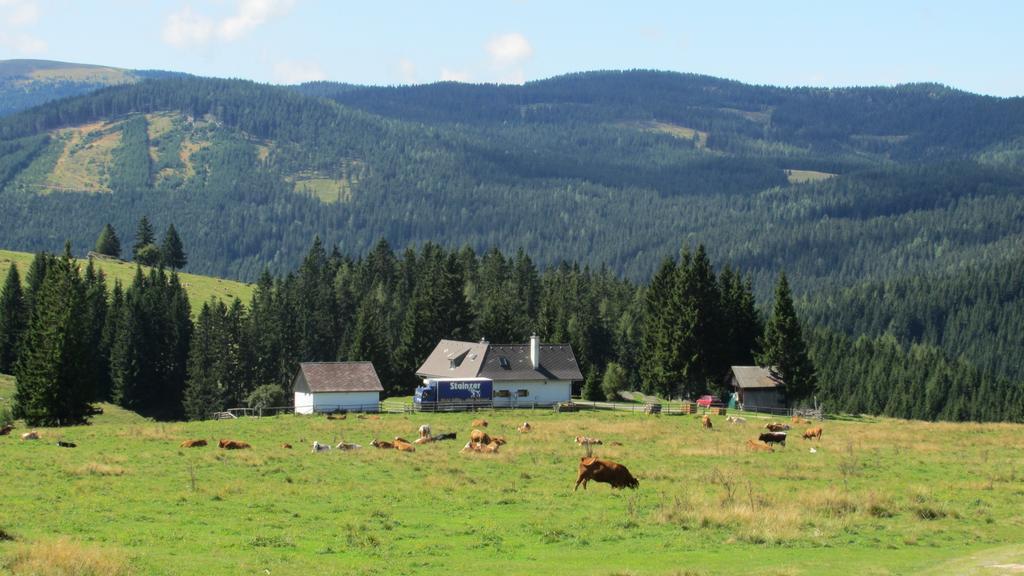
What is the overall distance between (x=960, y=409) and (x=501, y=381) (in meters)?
102

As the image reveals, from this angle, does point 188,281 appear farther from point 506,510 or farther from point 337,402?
point 506,510

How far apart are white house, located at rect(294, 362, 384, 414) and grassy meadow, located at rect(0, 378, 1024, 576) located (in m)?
28.1

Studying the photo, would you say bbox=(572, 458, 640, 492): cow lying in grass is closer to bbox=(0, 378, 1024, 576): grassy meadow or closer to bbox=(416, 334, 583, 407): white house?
bbox=(0, 378, 1024, 576): grassy meadow

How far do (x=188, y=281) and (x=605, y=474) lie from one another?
154m

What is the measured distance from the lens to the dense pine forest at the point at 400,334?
273 feet

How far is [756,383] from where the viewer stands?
85.1 m

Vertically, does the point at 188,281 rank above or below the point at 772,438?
above

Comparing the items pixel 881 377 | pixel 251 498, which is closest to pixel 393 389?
pixel 251 498

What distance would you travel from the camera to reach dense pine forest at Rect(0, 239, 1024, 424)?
83.3 meters

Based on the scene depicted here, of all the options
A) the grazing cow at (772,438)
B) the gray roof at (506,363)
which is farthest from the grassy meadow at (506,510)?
the gray roof at (506,363)

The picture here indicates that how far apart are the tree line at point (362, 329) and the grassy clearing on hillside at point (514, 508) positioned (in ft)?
101

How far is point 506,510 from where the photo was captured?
32875mm

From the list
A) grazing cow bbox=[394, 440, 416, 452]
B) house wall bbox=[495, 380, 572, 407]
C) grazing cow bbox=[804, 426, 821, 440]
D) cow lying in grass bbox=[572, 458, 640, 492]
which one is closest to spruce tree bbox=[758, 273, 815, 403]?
house wall bbox=[495, 380, 572, 407]

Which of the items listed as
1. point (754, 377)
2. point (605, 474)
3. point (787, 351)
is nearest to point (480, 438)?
point (605, 474)
